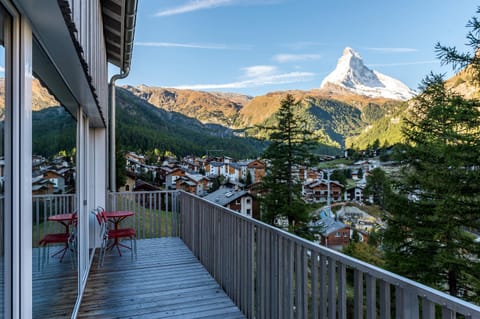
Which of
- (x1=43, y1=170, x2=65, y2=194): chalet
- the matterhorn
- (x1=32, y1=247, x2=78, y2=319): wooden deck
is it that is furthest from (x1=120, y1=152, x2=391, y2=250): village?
the matterhorn

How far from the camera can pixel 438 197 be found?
13625 mm

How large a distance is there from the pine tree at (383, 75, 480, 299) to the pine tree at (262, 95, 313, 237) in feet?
18.1

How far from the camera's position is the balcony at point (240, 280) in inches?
56.1

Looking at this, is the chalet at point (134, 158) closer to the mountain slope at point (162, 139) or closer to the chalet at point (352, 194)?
the mountain slope at point (162, 139)

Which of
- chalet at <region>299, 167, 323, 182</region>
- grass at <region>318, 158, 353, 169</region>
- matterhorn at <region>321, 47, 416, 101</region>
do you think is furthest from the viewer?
matterhorn at <region>321, 47, 416, 101</region>

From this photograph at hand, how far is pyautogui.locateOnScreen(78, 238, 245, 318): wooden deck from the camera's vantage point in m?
3.12

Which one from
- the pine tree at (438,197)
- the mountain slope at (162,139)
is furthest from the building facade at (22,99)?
the mountain slope at (162,139)

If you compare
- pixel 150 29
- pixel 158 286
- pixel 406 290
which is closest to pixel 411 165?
pixel 158 286

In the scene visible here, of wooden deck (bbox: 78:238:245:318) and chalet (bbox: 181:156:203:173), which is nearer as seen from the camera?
wooden deck (bbox: 78:238:245:318)

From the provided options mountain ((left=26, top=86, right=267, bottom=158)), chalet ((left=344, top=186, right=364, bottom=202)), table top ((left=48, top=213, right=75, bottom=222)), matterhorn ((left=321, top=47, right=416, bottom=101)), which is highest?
matterhorn ((left=321, top=47, right=416, bottom=101))

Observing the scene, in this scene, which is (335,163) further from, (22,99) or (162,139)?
(22,99)

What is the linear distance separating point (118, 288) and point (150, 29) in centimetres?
3420

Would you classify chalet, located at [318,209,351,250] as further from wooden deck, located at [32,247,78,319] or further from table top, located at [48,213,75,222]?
table top, located at [48,213,75,222]

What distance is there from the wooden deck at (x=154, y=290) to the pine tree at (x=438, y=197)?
989 cm
